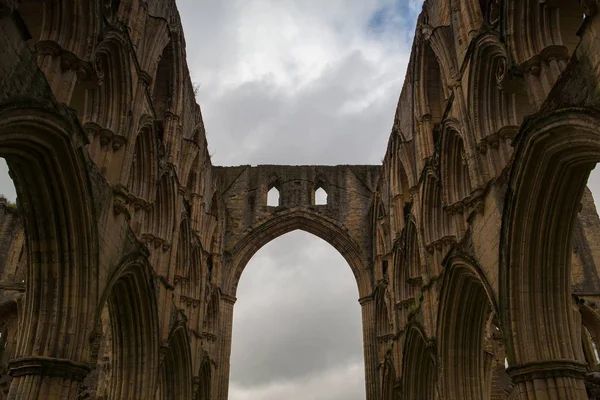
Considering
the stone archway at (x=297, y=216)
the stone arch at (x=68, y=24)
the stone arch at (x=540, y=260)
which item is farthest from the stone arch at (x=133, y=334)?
the stone archway at (x=297, y=216)

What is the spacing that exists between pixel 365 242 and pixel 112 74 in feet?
49.4

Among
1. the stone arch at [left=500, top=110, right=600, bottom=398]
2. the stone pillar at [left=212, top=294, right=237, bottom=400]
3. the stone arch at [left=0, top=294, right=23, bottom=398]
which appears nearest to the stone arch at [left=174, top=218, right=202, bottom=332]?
the stone pillar at [left=212, top=294, right=237, bottom=400]

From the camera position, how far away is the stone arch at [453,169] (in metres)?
11.7

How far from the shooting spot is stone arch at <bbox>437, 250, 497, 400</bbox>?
1134cm

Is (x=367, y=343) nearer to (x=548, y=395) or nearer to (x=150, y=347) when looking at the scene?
(x=150, y=347)

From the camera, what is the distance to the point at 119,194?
977 centimetres

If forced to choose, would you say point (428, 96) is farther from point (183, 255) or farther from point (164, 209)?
point (183, 255)

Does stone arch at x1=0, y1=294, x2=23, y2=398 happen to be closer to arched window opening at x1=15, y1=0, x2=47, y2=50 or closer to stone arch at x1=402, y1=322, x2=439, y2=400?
arched window opening at x1=15, y1=0, x2=47, y2=50

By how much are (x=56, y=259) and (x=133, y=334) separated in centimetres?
410

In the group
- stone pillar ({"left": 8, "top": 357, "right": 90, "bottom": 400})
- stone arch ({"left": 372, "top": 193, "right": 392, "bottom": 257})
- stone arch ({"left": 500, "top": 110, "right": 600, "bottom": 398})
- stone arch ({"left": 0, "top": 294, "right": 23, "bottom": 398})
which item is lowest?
stone pillar ({"left": 8, "top": 357, "right": 90, "bottom": 400})

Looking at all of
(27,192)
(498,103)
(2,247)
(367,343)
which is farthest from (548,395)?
(2,247)

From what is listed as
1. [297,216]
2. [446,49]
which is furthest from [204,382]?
[446,49]

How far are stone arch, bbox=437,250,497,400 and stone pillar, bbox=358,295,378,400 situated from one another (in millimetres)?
9349

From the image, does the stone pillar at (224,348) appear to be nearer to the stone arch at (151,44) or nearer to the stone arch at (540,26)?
the stone arch at (151,44)
